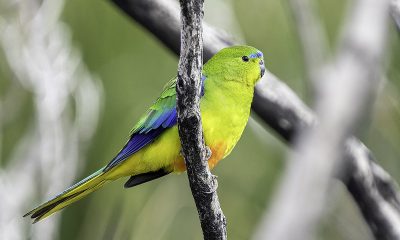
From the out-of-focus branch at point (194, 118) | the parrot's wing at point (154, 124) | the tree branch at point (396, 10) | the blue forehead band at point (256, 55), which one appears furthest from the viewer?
the blue forehead band at point (256, 55)

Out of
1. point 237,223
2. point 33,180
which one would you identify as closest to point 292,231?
point 33,180

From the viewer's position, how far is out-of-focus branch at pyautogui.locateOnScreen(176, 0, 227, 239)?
1.68 m

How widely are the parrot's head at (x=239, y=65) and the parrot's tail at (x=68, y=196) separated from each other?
586 millimetres

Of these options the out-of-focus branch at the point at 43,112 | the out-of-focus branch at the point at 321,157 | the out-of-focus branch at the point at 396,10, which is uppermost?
the out-of-focus branch at the point at 321,157

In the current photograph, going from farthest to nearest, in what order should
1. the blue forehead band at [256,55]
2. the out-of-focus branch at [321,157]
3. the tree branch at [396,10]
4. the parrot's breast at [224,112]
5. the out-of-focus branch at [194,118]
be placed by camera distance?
the blue forehead band at [256,55], the parrot's breast at [224,112], the tree branch at [396,10], the out-of-focus branch at [194,118], the out-of-focus branch at [321,157]

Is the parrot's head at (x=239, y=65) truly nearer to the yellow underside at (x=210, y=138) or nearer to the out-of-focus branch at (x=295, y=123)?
the yellow underside at (x=210, y=138)

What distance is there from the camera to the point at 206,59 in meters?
3.09

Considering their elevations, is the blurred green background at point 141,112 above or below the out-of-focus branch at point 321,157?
below

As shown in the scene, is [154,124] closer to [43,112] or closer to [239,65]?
[239,65]

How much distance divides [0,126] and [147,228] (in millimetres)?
1102

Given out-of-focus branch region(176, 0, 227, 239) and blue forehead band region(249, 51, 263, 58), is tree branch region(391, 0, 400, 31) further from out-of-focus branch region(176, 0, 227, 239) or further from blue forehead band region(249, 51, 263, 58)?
out-of-focus branch region(176, 0, 227, 239)

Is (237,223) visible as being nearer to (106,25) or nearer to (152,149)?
(106,25)

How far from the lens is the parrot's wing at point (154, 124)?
104 inches

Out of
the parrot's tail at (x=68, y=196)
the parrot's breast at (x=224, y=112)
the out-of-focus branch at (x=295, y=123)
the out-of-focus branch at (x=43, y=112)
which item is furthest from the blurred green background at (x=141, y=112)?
the parrot's breast at (x=224, y=112)
